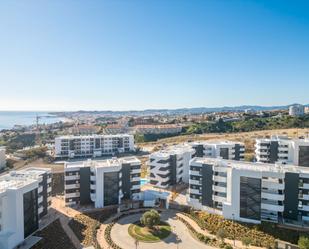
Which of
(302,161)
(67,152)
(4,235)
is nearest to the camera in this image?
(4,235)

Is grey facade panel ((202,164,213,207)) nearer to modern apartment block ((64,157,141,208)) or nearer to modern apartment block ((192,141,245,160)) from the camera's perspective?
modern apartment block ((64,157,141,208))

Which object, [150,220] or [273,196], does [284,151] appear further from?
[150,220]

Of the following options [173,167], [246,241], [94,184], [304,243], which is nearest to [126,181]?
[94,184]

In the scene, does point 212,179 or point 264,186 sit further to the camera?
point 212,179

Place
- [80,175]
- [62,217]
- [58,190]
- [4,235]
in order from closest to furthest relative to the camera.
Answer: [4,235] < [62,217] < [80,175] < [58,190]

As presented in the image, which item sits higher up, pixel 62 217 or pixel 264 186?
pixel 264 186

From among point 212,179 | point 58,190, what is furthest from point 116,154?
point 212,179

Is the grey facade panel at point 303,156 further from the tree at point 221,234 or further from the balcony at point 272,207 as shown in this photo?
the tree at point 221,234

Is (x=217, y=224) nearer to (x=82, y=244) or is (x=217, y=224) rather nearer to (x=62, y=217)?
(x=82, y=244)
